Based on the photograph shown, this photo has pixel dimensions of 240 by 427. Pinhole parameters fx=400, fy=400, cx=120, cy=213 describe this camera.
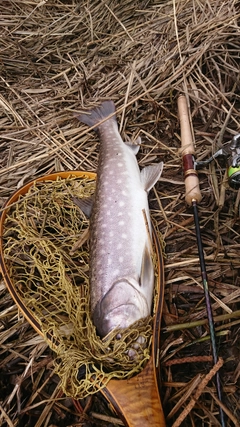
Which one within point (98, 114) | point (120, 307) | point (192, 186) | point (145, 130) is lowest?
point (120, 307)

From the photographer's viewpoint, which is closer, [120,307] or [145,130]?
[120,307]

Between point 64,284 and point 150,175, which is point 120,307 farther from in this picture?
point 150,175

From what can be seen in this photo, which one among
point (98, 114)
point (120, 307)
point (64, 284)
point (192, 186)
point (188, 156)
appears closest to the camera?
point (120, 307)

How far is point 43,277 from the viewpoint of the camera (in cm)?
230

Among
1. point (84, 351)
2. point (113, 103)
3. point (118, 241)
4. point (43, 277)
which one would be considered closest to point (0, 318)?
point (43, 277)

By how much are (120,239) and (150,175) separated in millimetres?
596

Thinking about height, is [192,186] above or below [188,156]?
below

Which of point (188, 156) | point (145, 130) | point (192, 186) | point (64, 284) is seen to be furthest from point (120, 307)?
point (145, 130)

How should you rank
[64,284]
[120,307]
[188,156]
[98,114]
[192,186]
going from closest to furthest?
[120,307] → [64,284] → [192,186] → [188,156] → [98,114]

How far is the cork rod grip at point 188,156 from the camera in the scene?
8.07ft

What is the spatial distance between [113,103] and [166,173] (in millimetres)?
760

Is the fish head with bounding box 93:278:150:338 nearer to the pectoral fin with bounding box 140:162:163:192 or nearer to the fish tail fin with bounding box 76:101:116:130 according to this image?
the pectoral fin with bounding box 140:162:163:192

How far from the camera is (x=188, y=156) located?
2.63 metres

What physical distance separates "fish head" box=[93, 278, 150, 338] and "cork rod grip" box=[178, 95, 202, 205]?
0.68 metres
